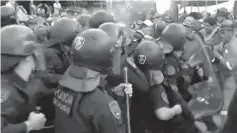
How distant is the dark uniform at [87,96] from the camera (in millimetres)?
2354

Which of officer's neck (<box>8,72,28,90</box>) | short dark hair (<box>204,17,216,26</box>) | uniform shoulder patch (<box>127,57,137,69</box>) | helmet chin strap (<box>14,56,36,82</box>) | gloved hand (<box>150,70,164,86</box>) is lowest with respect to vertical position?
short dark hair (<box>204,17,216,26</box>)

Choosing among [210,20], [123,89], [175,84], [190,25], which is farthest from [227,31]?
[123,89]

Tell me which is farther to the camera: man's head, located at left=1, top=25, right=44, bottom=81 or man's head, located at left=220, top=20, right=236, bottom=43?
man's head, located at left=220, top=20, right=236, bottom=43

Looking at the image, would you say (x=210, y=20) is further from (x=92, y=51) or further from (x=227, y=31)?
(x=92, y=51)

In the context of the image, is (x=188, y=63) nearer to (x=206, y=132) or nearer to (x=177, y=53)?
(x=177, y=53)

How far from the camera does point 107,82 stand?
11.5 ft

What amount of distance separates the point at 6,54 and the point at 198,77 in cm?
278

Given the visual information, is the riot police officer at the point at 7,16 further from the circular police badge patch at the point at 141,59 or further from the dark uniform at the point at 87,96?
the dark uniform at the point at 87,96

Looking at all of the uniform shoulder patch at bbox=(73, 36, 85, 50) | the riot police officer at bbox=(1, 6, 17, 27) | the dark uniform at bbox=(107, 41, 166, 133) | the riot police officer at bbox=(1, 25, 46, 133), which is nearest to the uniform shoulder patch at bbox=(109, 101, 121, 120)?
the uniform shoulder patch at bbox=(73, 36, 85, 50)

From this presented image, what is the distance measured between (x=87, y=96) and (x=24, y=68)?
721mm

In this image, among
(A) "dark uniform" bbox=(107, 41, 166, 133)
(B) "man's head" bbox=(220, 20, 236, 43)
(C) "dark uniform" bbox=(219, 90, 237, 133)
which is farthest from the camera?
(B) "man's head" bbox=(220, 20, 236, 43)

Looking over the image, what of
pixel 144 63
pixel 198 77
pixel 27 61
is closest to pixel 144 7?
pixel 198 77

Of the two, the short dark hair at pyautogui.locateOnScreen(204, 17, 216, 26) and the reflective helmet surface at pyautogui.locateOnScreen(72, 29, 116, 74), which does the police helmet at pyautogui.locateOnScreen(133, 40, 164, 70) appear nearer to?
the reflective helmet surface at pyautogui.locateOnScreen(72, 29, 116, 74)

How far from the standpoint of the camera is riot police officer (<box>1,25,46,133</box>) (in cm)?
262
